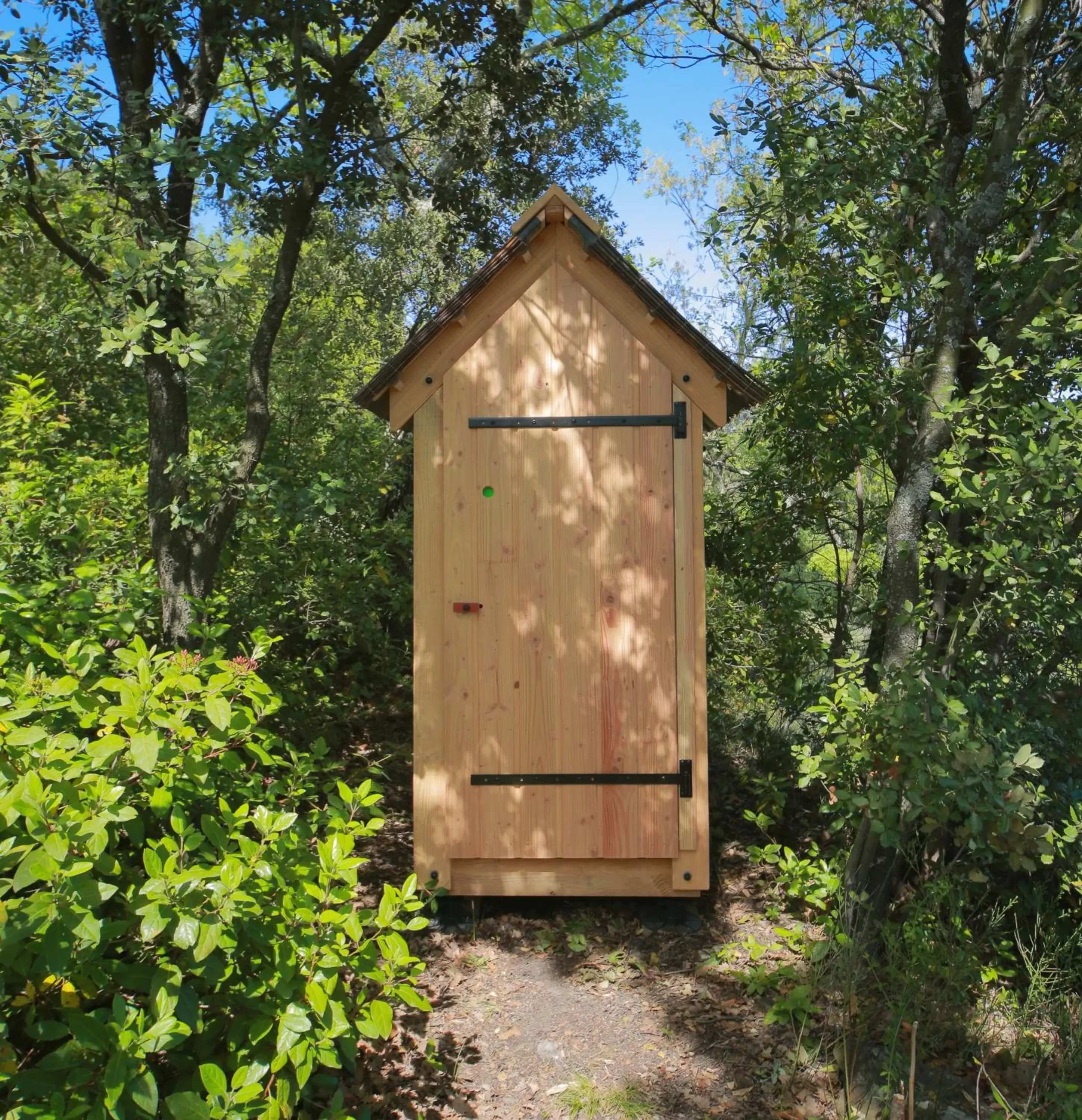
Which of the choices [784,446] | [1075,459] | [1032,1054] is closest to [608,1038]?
[1032,1054]

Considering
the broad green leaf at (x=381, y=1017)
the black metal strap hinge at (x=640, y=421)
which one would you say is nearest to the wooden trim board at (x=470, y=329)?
the black metal strap hinge at (x=640, y=421)

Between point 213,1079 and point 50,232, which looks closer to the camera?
point 213,1079

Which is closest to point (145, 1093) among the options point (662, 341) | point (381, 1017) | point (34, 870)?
point (34, 870)

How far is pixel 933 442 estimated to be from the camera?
15.5 feet

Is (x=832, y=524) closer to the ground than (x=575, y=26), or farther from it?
closer to the ground

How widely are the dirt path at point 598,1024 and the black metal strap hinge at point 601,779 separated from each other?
2.66 feet

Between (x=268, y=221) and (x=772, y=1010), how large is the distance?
504 centimetres

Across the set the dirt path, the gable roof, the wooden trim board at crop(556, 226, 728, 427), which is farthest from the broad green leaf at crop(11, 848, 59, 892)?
the wooden trim board at crop(556, 226, 728, 427)

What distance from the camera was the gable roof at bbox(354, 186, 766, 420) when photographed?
4992mm

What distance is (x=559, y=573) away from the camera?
5.09 metres

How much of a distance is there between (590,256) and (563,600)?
1.75m

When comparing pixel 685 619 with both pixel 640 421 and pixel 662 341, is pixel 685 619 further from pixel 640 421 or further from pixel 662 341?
pixel 662 341

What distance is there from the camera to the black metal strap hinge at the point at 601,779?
5.04 metres

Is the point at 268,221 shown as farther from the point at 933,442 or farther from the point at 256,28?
the point at 933,442
